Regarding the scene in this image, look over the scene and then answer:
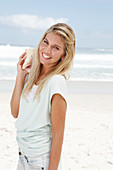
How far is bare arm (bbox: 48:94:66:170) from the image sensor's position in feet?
4.70

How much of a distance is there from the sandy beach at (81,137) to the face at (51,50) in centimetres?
210

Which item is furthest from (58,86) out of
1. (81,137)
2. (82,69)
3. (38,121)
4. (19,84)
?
(82,69)

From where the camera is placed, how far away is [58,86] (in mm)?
1449

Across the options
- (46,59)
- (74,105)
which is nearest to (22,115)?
(46,59)

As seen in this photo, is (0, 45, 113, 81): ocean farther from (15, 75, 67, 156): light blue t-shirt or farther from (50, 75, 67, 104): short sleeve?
(50, 75, 67, 104): short sleeve

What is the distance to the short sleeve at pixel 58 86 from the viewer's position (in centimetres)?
144

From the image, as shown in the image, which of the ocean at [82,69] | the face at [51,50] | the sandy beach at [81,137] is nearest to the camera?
the face at [51,50]

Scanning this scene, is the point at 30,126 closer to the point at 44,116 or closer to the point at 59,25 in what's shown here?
the point at 44,116

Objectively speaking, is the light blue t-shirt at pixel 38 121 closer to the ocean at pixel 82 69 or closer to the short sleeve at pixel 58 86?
the short sleeve at pixel 58 86

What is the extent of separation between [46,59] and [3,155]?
7.77 feet

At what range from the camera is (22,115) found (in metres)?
1.61

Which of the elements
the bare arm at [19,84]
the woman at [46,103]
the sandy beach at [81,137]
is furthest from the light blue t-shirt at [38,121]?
the sandy beach at [81,137]

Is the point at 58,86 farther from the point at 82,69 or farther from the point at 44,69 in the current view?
the point at 82,69

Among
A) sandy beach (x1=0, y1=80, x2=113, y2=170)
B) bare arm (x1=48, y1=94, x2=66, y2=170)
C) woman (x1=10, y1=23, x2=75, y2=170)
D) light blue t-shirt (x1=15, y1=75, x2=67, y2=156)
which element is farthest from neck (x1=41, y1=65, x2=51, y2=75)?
sandy beach (x1=0, y1=80, x2=113, y2=170)
